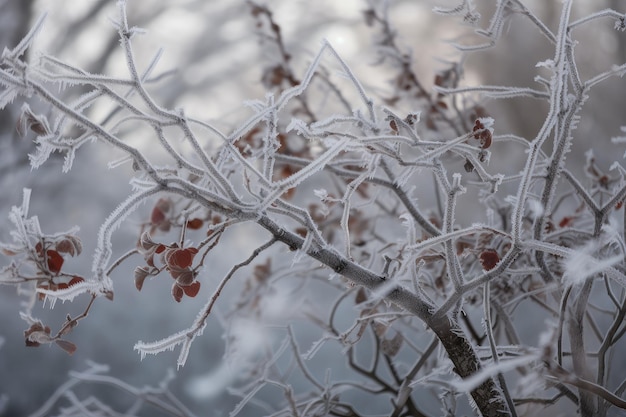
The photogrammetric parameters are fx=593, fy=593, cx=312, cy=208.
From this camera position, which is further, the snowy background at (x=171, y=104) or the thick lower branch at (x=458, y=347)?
the snowy background at (x=171, y=104)

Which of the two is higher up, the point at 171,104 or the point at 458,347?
the point at 171,104

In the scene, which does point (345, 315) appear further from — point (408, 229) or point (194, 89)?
point (408, 229)

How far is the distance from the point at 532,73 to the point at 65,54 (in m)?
1.57

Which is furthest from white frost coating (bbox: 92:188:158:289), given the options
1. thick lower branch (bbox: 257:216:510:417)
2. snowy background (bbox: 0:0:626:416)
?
snowy background (bbox: 0:0:626:416)

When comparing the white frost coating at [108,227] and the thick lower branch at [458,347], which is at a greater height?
the white frost coating at [108,227]

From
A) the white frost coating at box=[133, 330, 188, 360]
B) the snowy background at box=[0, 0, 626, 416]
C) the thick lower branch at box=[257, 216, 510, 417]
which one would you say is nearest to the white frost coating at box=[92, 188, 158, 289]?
the white frost coating at box=[133, 330, 188, 360]

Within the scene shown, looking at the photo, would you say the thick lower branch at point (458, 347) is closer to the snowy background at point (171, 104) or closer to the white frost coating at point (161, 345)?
the white frost coating at point (161, 345)

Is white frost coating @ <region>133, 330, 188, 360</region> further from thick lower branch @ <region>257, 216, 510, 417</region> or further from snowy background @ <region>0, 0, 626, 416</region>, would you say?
snowy background @ <region>0, 0, 626, 416</region>

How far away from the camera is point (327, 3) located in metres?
2.01

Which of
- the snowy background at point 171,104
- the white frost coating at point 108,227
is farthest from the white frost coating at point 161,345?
the snowy background at point 171,104

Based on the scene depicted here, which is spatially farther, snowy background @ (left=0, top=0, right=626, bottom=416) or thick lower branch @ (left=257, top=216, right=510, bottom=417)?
snowy background @ (left=0, top=0, right=626, bottom=416)

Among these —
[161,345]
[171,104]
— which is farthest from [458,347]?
[171,104]

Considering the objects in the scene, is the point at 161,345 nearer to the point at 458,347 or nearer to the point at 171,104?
the point at 458,347

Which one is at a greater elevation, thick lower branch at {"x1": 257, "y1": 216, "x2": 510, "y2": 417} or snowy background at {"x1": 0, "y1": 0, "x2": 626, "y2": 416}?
snowy background at {"x1": 0, "y1": 0, "x2": 626, "y2": 416}
